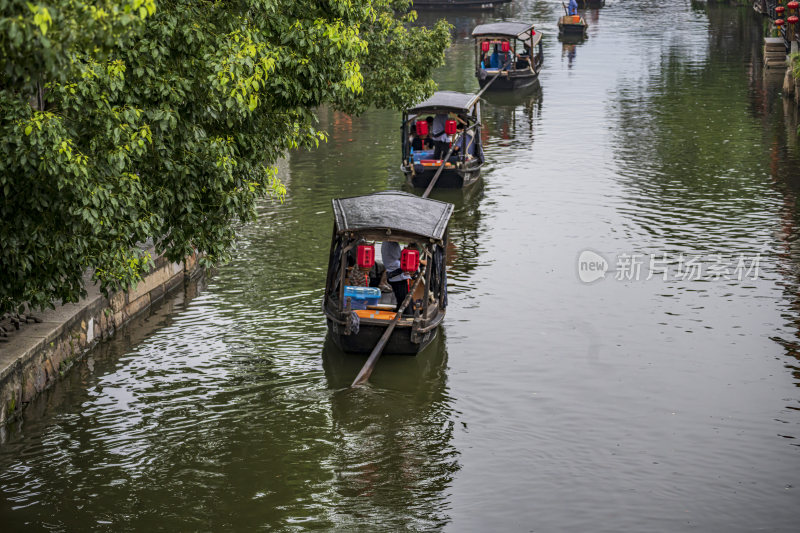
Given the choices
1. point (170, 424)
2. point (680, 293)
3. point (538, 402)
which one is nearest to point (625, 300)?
point (680, 293)

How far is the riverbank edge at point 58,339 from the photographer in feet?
46.5

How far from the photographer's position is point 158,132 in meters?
12.7

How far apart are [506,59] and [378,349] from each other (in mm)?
29914

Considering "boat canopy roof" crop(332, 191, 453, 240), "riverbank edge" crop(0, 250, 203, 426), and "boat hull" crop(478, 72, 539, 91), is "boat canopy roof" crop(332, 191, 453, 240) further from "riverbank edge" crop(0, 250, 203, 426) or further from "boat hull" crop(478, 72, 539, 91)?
"boat hull" crop(478, 72, 539, 91)

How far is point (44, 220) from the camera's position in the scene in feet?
38.4

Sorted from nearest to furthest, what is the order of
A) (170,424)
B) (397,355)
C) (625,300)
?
(170,424)
(397,355)
(625,300)

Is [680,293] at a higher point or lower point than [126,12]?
lower

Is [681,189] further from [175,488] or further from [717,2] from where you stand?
[717,2]

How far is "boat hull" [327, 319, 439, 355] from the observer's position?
16.3m

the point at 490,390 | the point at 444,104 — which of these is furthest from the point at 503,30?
the point at 490,390

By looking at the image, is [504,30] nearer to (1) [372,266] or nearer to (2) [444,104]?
(2) [444,104]

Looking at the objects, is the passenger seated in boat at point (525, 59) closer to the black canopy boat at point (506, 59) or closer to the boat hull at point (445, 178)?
the black canopy boat at point (506, 59)

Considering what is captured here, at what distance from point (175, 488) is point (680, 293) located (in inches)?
439

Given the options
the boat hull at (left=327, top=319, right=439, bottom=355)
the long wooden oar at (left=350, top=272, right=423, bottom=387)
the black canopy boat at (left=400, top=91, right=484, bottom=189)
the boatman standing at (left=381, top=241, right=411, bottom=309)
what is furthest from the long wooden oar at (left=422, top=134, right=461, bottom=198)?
the boat hull at (left=327, top=319, right=439, bottom=355)
